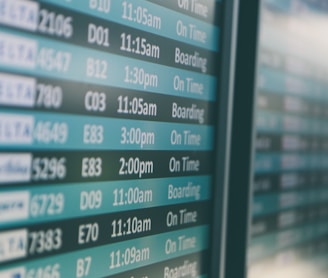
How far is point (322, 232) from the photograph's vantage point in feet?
7.68

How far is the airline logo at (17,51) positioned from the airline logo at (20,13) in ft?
0.06

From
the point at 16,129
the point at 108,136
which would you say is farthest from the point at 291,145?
the point at 16,129

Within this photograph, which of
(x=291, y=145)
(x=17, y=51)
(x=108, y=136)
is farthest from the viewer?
(x=291, y=145)

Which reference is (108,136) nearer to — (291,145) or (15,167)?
(15,167)

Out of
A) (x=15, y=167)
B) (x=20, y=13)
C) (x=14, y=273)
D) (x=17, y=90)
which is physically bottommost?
(x=14, y=273)

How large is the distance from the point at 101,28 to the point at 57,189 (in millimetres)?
266

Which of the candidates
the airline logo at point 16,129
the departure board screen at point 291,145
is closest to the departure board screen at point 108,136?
the airline logo at point 16,129

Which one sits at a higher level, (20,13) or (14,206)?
(20,13)

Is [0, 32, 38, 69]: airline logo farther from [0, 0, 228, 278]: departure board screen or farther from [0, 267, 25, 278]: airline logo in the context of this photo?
[0, 267, 25, 278]: airline logo

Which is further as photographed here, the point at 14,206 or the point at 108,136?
the point at 108,136

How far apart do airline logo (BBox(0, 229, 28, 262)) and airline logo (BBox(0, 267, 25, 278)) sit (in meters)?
0.02

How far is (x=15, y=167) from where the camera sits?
101 centimetres

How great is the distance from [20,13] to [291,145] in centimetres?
119

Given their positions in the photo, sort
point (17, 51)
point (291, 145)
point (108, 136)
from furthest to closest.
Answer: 1. point (291, 145)
2. point (108, 136)
3. point (17, 51)
